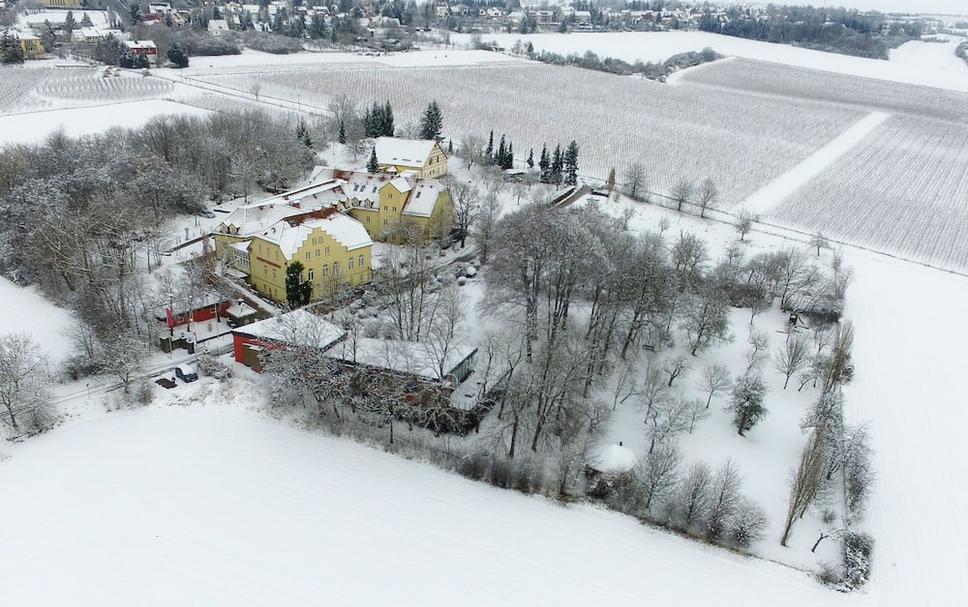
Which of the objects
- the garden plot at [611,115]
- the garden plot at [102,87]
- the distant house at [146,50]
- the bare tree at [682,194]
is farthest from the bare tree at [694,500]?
the distant house at [146,50]

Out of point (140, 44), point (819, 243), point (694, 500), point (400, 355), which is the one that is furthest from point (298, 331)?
point (140, 44)

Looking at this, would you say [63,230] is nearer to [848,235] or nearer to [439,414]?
[439,414]

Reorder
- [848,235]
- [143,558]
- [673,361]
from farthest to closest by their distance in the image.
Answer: [848,235], [673,361], [143,558]

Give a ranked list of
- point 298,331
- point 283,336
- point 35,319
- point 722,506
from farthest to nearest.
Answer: point 35,319
point 283,336
point 298,331
point 722,506

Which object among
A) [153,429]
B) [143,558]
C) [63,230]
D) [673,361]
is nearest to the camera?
[143,558]

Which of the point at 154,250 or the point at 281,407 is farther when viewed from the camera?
the point at 154,250

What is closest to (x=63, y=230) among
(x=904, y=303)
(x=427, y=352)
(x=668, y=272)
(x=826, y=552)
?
(x=427, y=352)

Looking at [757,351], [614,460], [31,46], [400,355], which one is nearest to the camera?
[614,460]

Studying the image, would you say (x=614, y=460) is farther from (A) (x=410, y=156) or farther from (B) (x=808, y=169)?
(B) (x=808, y=169)
